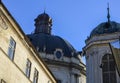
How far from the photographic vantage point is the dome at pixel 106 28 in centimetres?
3669

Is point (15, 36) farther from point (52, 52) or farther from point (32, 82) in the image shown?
point (52, 52)

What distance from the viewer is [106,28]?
37406 millimetres

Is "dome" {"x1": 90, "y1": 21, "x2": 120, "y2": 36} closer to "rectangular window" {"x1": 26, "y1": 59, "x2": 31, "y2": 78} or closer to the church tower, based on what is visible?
the church tower

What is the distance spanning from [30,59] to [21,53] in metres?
1.87

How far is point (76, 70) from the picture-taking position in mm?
43812

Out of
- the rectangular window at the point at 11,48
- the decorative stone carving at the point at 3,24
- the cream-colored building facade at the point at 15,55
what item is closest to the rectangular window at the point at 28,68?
the cream-colored building facade at the point at 15,55

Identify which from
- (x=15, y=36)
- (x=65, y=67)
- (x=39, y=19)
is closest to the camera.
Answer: (x=15, y=36)

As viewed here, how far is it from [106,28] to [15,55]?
61.1 ft

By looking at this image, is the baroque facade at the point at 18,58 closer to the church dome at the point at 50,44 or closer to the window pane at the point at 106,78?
the window pane at the point at 106,78

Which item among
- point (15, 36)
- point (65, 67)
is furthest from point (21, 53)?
point (65, 67)

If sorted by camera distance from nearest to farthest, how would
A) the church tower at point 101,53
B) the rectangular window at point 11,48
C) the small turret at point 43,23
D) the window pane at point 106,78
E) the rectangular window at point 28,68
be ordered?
the rectangular window at point 11,48 < the rectangular window at point 28,68 < the window pane at point 106,78 < the church tower at point 101,53 < the small turret at point 43,23

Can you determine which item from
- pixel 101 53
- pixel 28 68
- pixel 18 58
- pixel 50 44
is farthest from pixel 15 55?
pixel 50 44

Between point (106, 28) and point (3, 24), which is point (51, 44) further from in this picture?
point (3, 24)

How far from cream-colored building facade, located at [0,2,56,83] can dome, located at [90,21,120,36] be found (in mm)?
13620
